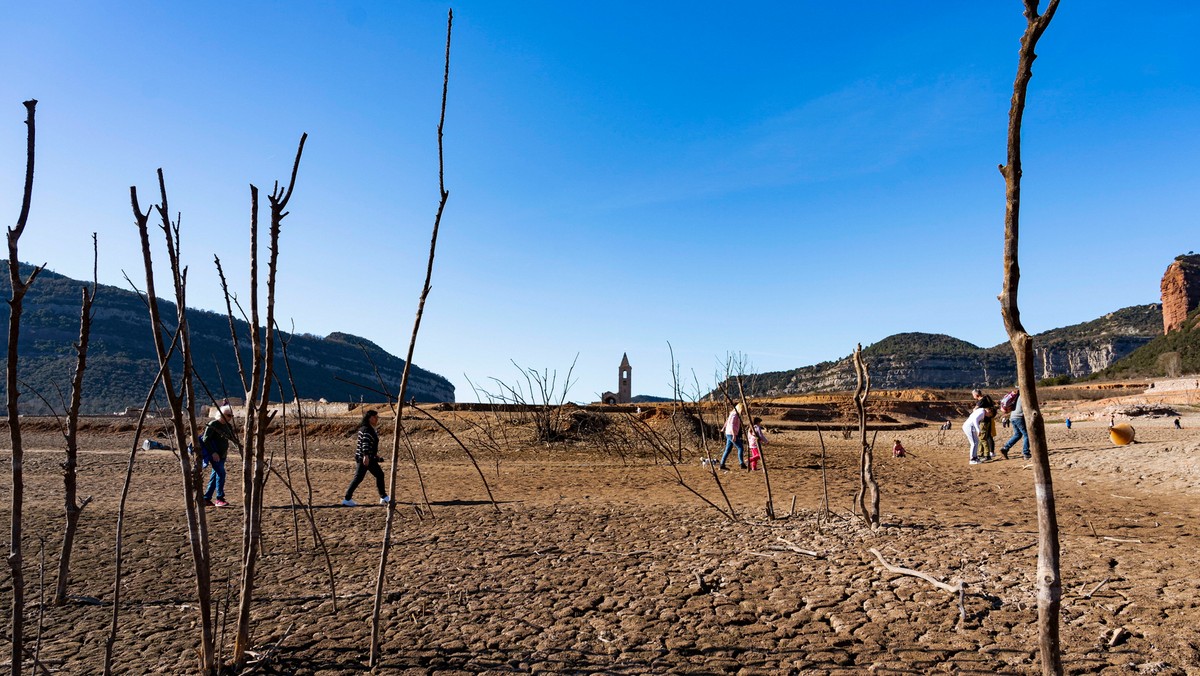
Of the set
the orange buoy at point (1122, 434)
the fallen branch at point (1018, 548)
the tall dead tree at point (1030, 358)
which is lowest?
the fallen branch at point (1018, 548)

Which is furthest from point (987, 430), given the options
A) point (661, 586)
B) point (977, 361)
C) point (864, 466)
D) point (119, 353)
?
point (119, 353)

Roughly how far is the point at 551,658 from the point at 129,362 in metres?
76.1

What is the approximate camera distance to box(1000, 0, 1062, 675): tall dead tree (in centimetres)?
212

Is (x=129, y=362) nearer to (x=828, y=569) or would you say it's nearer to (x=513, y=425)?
(x=513, y=425)

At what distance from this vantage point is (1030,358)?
2.13 meters

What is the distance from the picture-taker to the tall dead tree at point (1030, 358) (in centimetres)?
212

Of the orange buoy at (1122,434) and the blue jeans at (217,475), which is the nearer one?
the blue jeans at (217,475)

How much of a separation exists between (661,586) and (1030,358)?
2.89 metres

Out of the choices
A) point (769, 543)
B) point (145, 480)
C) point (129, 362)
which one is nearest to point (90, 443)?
point (145, 480)

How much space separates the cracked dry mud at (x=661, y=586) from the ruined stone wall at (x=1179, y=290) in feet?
249

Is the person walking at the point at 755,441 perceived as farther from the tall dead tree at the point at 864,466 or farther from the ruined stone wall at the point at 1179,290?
the ruined stone wall at the point at 1179,290

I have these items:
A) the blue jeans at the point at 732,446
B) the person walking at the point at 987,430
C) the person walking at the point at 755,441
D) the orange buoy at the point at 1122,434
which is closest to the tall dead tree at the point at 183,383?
the person walking at the point at 755,441

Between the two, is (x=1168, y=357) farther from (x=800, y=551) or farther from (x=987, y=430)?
(x=800, y=551)

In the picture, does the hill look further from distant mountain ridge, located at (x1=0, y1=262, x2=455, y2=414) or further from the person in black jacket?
distant mountain ridge, located at (x1=0, y1=262, x2=455, y2=414)
